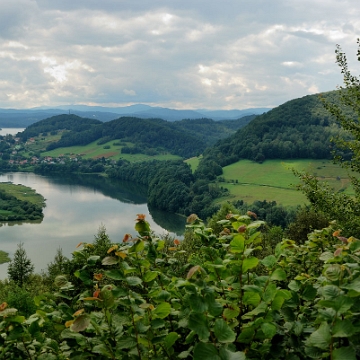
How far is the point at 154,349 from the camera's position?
1959mm

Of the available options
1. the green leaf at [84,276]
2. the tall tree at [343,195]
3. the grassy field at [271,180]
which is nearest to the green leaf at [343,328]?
the green leaf at [84,276]

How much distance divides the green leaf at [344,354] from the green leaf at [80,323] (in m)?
1.02

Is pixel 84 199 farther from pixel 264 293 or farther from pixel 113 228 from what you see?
pixel 264 293

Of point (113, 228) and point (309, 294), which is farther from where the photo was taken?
point (113, 228)

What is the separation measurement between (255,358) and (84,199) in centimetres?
8258

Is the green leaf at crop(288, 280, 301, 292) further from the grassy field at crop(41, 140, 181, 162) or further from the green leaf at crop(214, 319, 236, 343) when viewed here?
the grassy field at crop(41, 140, 181, 162)

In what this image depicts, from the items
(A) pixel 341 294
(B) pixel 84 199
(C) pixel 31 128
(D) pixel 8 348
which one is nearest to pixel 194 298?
(A) pixel 341 294

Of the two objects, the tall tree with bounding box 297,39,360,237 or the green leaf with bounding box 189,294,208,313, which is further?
the tall tree with bounding box 297,39,360,237

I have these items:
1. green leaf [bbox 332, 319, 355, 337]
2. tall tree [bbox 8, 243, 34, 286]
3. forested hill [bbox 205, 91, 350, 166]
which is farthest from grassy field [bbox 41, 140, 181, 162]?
green leaf [bbox 332, 319, 355, 337]

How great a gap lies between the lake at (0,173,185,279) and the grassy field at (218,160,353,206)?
15563mm

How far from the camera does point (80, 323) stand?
5.33 feet

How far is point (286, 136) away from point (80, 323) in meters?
106

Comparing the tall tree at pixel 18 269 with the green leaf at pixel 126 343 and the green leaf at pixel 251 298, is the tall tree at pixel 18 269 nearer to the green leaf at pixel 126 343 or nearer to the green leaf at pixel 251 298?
the green leaf at pixel 126 343

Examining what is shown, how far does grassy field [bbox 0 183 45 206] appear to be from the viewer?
77.1 metres
